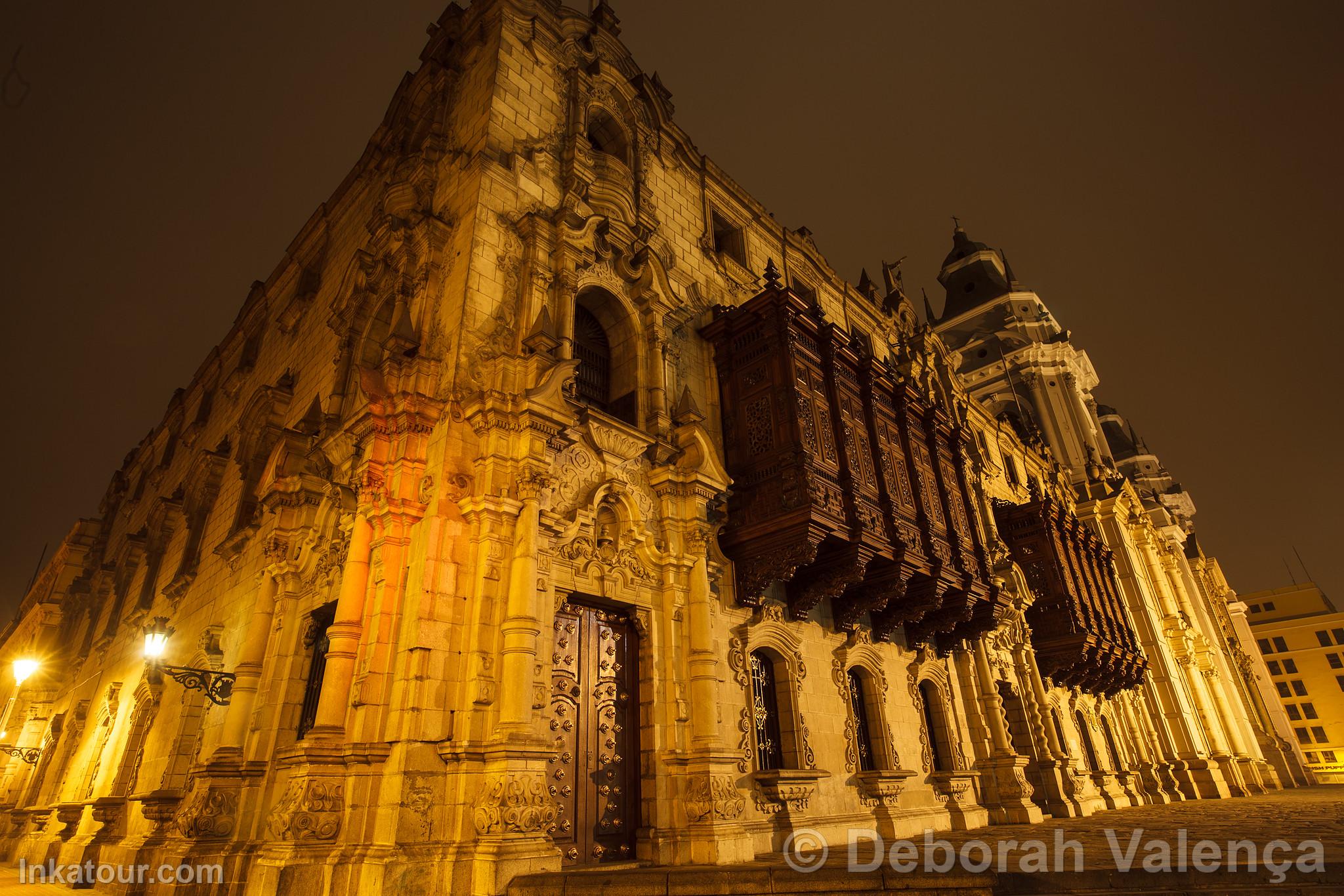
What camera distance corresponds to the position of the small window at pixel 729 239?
54.4ft

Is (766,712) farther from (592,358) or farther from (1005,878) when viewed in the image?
(592,358)

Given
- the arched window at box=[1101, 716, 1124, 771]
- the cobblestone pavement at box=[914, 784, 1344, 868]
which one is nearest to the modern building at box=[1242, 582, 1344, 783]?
the arched window at box=[1101, 716, 1124, 771]

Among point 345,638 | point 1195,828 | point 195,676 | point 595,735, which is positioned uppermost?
point 195,676

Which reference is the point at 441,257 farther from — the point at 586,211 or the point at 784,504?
the point at 784,504

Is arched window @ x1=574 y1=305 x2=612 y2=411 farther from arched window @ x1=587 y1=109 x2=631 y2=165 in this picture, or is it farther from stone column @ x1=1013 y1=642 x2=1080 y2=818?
stone column @ x1=1013 y1=642 x2=1080 y2=818

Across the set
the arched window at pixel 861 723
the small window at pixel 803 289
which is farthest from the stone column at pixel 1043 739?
the small window at pixel 803 289

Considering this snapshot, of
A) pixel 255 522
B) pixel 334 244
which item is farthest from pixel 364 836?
pixel 334 244

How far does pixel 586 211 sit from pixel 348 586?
7232mm

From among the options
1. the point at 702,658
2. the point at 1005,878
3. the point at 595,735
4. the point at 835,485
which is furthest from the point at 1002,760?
the point at 1005,878

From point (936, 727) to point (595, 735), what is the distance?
29.1 ft

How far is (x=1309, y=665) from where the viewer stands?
67.9 metres

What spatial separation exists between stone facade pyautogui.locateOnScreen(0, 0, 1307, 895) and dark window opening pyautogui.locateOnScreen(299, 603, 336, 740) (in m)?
0.04

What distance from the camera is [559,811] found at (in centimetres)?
761

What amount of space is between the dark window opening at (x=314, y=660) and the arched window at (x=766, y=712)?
6.08 metres
